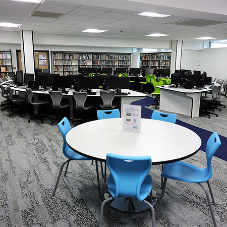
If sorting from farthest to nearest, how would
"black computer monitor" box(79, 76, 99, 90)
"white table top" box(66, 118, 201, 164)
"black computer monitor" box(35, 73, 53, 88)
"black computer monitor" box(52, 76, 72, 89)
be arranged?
"black computer monitor" box(35, 73, 53, 88) < "black computer monitor" box(52, 76, 72, 89) < "black computer monitor" box(79, 76, 99, 90) < "white table top" box(66, 118, 201, 164)

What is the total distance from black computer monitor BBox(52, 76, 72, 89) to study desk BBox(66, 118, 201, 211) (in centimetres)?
353

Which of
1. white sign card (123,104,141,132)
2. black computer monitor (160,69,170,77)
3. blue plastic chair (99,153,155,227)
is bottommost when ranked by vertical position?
blue plastic chair (99,153,155,227)

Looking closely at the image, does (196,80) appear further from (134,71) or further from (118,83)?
(134,71)

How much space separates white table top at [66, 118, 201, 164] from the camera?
78.8 inches

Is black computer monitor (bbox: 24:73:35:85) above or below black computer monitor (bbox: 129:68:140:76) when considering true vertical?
below

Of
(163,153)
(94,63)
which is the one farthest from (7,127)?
(94,63)

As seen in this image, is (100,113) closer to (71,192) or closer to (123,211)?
(71,192)

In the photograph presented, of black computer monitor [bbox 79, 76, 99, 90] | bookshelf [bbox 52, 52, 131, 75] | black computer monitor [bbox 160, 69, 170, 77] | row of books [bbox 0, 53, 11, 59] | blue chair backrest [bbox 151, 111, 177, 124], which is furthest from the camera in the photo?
bookshelf [bbox 52, 52, 131, 75]

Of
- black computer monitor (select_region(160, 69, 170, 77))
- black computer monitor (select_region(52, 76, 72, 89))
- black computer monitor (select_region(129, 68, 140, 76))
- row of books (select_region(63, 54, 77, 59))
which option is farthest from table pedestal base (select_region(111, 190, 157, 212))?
row of books (select_region(63, 54, 77, 59))

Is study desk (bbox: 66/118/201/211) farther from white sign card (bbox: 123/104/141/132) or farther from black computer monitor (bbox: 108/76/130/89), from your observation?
black computer monitor (bbox: 108/76/130/89)

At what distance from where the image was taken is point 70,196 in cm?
273

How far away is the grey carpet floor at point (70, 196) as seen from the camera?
91.0 inches

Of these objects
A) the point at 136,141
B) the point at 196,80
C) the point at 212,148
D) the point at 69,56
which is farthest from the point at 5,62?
the point at 212,148

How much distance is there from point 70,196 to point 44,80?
4.53 metres
